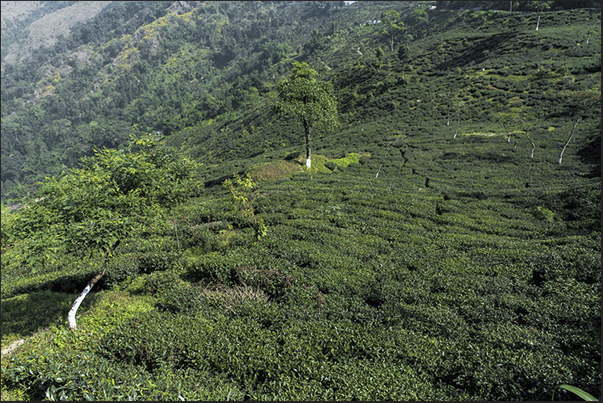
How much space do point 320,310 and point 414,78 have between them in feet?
300

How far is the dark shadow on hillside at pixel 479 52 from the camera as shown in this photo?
8375 cm

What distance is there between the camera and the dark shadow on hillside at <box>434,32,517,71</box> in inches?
3297

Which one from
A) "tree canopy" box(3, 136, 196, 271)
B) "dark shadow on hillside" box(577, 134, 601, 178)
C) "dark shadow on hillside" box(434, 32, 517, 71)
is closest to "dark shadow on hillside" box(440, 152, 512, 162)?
"dark shadow on hillside" box(577, 134, 601, 178)

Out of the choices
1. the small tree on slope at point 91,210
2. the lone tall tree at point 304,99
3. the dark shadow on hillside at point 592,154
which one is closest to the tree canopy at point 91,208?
the small tree on slope at point 91,210

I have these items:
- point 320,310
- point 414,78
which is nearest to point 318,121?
point 320,310

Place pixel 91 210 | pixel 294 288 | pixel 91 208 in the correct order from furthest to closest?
pixel 294 288
pixel 91 208
pixel 91 210

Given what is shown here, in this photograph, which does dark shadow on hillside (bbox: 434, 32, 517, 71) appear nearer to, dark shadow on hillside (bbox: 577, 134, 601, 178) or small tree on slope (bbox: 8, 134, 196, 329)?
dark shadow on hillside (bbox: 577, 134, 601, 178)

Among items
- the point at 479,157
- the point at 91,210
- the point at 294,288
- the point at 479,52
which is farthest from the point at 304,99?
Answer: the point at 479,52

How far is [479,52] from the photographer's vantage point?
86375 millimetres

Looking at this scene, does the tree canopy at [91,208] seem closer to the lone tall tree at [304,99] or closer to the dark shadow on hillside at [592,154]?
the lone tall tree at [304,99]

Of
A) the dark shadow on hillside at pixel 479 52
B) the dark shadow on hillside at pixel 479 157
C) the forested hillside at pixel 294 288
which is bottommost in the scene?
the dark shadow on hillside at pixel 479 157

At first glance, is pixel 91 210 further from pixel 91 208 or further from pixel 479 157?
pixel 479 157

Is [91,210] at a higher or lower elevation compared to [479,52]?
higher

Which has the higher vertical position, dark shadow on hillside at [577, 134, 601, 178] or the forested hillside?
the forested hillside
